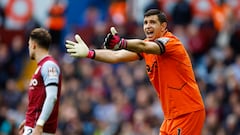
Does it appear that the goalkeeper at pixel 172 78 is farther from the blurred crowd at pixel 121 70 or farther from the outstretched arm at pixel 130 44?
the blurred crowd at pixel 121 70

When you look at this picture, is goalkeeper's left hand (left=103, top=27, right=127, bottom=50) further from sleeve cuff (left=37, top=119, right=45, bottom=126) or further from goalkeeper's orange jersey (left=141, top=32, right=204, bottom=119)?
sleeve cuff (left=37, top=119, right=45, bottom=126)

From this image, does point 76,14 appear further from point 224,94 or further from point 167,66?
point 167,66

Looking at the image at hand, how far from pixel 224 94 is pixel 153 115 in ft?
4.83

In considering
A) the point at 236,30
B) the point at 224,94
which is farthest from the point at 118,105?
the point at 236,30

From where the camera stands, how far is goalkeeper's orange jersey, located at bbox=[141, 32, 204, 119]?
11914mm

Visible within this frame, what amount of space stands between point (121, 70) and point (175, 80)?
27.8 feet

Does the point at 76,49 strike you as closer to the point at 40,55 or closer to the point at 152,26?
the point at 152,26

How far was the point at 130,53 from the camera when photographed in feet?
40.6

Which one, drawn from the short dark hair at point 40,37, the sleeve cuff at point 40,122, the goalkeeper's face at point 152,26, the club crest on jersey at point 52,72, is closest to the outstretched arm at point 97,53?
the goalkeeper's face at point 152,26

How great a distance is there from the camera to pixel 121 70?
20.4 meters

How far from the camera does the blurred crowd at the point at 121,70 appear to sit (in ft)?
60.9

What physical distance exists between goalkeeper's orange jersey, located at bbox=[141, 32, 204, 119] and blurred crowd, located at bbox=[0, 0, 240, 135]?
569 centimetres

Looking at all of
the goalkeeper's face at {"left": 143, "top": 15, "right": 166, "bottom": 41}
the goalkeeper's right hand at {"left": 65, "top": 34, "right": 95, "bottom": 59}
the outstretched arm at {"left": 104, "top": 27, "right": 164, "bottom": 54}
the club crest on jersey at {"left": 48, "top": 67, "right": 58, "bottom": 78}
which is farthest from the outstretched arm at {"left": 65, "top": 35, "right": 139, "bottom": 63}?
the club crest on jersey at {"left": 48, "top": 67, "right": 58, "bottom": 78}

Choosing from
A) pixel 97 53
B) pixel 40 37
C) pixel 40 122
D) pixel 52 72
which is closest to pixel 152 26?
pixel 97 53
